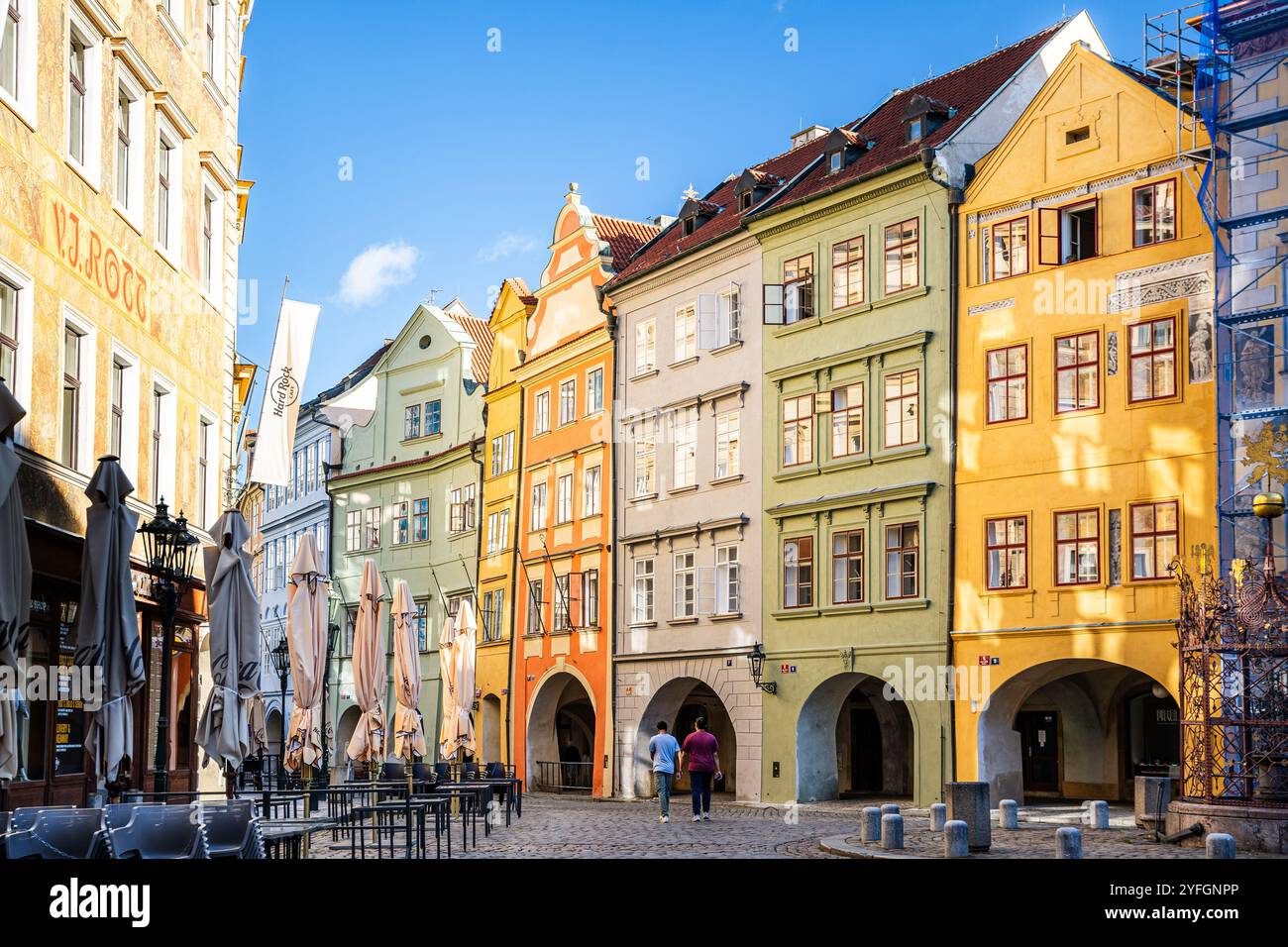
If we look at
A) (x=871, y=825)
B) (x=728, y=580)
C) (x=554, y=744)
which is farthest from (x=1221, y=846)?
(x=554, y=744)

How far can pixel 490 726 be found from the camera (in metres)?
49.4

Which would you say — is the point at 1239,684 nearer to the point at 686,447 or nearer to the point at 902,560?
the point at 902,560

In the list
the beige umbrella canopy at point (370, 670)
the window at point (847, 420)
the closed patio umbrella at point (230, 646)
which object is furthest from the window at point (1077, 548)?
the closed patio umbrella at point (230, 646)

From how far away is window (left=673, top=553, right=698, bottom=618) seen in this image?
39688mm

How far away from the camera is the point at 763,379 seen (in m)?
37.8

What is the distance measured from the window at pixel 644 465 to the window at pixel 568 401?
375 centimetres

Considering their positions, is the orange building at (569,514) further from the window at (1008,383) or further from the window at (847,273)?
the window at (1008,383)

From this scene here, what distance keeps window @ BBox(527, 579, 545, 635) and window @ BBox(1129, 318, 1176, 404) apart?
20.9m

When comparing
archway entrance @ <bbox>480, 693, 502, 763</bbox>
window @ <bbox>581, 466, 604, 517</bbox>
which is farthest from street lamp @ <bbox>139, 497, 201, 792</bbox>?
archway entrance @ <bbox>480, 693, 502, 763</bbox>

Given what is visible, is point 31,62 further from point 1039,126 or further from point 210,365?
point 1039,126

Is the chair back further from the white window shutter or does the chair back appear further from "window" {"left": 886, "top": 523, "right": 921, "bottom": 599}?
the white window shutter

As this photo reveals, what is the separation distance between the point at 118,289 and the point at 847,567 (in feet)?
58.6
